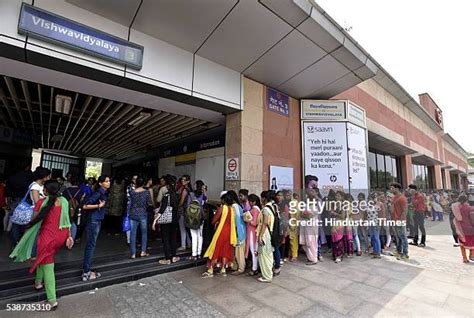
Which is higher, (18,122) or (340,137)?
(18,122)

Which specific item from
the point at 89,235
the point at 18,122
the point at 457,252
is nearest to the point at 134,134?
the point at 18,122

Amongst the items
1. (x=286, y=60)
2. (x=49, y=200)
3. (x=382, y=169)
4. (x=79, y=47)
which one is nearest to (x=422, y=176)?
(x=382, y=169)

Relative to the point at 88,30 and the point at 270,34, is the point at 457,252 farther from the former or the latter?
the point at 88,30

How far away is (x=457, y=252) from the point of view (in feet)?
22.1

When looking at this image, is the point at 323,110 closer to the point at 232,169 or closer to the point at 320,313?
the point at 232,169

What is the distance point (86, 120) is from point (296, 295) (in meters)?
8.22

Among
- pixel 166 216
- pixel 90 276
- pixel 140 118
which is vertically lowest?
pixel 90 276

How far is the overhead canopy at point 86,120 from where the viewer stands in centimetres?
602

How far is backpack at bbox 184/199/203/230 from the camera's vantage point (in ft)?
15.5

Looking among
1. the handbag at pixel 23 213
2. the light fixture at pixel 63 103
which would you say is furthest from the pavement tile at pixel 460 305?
the light fixture at pixel 63 103

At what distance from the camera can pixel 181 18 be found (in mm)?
4246

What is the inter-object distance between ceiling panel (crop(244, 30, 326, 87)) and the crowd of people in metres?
3.05

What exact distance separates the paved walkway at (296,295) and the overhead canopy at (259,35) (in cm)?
452

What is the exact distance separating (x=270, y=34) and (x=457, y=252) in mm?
7956
